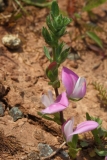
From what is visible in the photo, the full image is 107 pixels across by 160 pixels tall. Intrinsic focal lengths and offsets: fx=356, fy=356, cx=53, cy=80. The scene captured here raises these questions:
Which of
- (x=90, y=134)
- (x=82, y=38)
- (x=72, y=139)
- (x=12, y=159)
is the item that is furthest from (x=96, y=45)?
(x=12, y=159)

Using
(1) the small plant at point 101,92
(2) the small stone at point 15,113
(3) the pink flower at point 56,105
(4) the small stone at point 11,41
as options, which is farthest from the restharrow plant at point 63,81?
(4) the small stone at point 11,41

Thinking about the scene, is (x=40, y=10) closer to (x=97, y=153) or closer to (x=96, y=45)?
(x=96, y=45)

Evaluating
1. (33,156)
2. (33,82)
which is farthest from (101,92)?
(33,156)

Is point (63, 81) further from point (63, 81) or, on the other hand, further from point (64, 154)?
point (64, 154)

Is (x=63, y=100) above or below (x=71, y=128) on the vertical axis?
above

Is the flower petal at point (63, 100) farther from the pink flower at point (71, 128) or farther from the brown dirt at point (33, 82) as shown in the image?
the brown dirt at point (33, 82)

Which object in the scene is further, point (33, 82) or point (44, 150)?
point (33, 82)

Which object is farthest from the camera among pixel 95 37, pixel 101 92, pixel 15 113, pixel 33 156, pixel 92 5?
pixel 92 5
